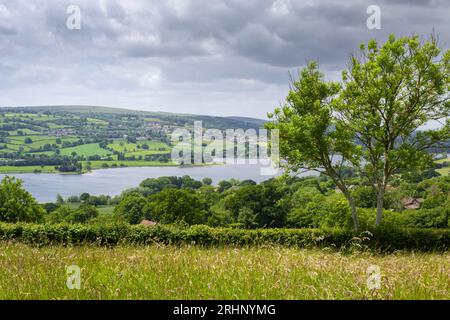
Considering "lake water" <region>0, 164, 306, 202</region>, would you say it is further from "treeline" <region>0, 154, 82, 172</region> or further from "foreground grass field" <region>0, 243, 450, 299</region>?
"foreground grass field" <region>0, 243, 450, 299</region>

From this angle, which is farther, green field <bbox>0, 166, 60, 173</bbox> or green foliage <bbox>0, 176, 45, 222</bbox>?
green field <bbox>0, 166, 60, 173</bbox>

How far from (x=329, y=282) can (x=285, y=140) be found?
19916 millimetres

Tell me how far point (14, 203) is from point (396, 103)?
40509mm

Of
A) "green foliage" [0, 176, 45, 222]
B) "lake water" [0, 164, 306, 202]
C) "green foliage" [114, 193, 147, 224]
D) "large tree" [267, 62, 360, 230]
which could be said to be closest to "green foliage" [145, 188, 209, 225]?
"green foliage" [0, 176, 45, 222]

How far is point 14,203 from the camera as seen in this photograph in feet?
152

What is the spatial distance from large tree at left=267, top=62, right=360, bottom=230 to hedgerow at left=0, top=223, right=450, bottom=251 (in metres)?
3.47

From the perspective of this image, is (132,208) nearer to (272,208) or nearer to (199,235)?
(272,208)

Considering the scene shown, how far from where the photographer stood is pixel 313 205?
74.3 meters

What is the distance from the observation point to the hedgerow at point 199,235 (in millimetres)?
17281

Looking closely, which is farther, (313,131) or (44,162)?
(44,162)

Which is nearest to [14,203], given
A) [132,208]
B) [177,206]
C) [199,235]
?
[177,206]

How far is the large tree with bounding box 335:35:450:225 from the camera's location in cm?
2439

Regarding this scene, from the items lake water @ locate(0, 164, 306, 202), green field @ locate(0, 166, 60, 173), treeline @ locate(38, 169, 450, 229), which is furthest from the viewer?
green field @ locate(0, 166, 60, 173)

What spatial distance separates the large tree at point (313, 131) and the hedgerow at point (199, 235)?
3466 mm
